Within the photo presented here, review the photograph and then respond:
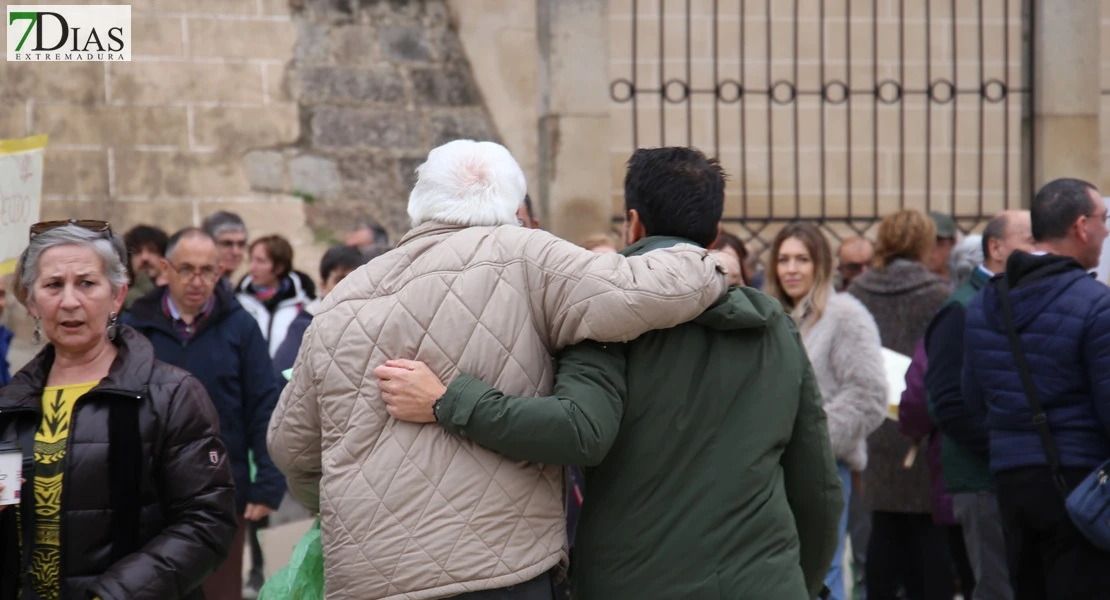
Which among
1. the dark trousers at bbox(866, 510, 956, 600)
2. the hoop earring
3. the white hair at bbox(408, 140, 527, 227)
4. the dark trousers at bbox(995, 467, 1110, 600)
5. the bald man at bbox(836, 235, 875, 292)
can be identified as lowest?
the dark trousers at bbox(866, 510, 956, 600)

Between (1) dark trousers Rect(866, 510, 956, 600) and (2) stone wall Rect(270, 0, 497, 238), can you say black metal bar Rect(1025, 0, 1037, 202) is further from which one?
(1) dark trousers Rect(866, 510, 956, 600)

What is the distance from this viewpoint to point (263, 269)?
25.2 ft

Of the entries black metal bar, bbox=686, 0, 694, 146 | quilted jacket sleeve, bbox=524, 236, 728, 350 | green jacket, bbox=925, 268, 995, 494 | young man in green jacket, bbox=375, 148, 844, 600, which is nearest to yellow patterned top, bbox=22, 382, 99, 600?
young man in green jacket, bbox=375, 148, 844, 600

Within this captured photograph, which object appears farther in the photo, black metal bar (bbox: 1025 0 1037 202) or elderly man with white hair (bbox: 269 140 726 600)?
black metal bar (bbox: 1025 0 1037 202)

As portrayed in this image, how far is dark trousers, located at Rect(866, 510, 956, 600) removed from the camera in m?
6.41

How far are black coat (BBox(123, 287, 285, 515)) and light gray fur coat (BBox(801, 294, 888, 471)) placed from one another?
2.18 meters

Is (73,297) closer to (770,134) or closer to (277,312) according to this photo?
(277,312)

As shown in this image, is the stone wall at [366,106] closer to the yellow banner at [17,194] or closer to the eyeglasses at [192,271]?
the eyeglasses at [192,271]

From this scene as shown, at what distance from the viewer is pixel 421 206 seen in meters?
3.32

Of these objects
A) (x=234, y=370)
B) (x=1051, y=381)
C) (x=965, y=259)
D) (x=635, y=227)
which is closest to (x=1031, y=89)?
(x=965, y=259)

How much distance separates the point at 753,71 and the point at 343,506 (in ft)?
27.2

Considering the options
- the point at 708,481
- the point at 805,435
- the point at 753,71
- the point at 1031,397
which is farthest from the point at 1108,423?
the point at 753,71

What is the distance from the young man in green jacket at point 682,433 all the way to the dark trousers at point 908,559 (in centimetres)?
326

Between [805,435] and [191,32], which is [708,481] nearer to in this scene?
[805,435]
